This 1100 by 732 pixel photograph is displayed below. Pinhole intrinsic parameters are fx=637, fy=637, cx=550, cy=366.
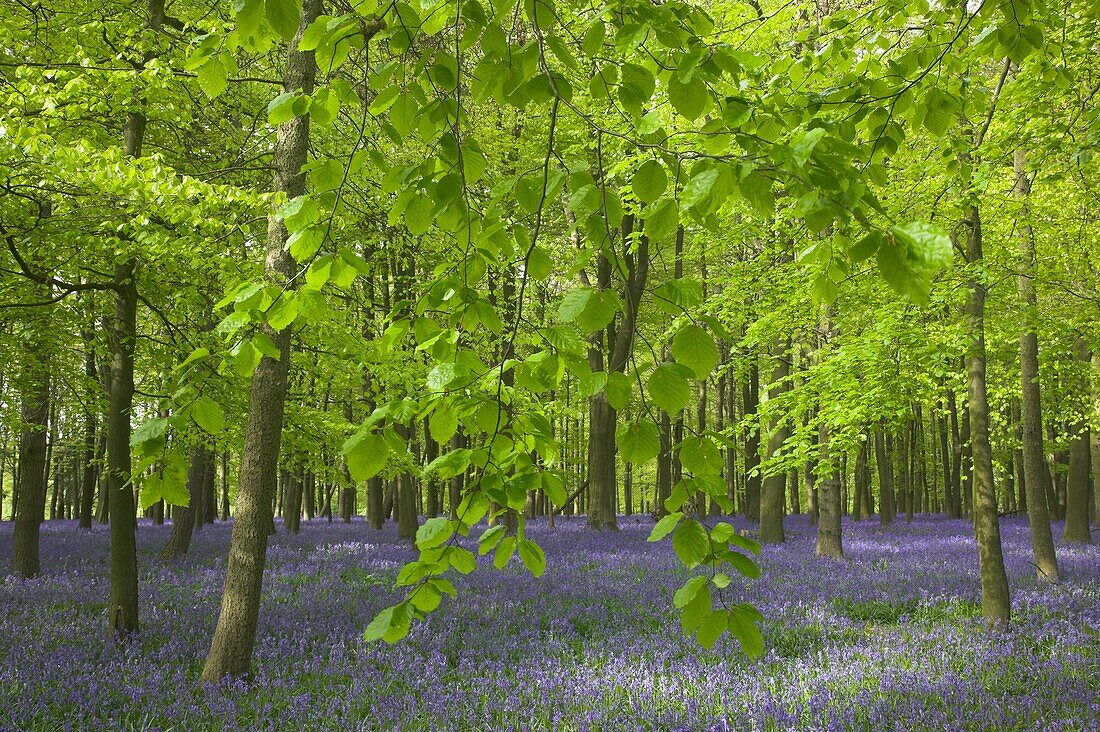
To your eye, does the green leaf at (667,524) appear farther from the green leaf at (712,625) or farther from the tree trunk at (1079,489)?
the tree trunk at (1079,489)

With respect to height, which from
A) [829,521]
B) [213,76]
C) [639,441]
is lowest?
[829,521]

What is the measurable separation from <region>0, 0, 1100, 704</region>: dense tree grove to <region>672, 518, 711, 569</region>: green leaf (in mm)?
13

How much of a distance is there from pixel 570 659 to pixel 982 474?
17.4ft

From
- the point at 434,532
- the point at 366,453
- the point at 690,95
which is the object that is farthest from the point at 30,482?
the point at 690,95

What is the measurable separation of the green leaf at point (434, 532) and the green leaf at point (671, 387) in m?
0.65

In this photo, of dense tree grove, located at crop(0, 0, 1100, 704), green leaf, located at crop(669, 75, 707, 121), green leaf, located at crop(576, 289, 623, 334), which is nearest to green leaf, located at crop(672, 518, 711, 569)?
dense tree grove, located at crop(0, 0, 1100, 704)

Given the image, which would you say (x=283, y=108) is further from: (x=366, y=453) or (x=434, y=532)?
(x=434, y=532)

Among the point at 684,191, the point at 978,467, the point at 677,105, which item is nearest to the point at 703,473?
the point at 684,191

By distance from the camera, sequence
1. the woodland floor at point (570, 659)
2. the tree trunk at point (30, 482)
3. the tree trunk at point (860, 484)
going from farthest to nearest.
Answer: the tree trunk at point (860, 484) < the tree trunk at point (30, 482) < the woodland floor at point (570, 659)

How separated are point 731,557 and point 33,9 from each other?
10367mm

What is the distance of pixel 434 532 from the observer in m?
1.67

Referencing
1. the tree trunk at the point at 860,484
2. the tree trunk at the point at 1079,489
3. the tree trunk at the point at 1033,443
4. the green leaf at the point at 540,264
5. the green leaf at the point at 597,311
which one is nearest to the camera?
the green leaf at the point at 597,311

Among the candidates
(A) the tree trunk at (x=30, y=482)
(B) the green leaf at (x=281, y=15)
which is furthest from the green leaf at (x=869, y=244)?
(A) the tree trunk at (x=30, y=482)

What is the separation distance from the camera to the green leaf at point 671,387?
1658 mm
